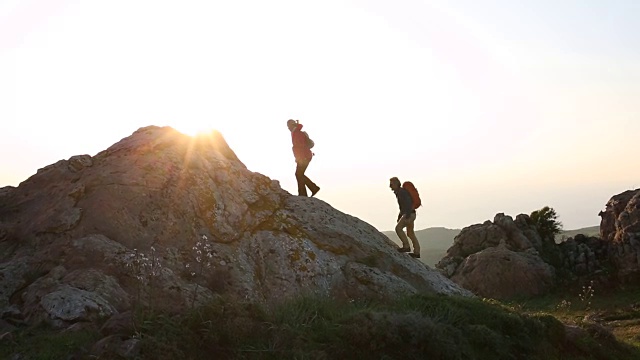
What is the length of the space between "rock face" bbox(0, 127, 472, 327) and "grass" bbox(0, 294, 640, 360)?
1305 millimetres

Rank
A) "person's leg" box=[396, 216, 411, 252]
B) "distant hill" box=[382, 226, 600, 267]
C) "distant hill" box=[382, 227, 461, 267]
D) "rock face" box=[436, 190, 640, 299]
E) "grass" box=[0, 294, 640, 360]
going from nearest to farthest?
"grass" box=[0, 294, 640, 360] < "person's leg" box=[396, 216, 411, 252] < "rock face" box=[436, 190, 640, 299] < "distant hill" box=[382, 226, 600, 267] < "distant hill" box=[382, 227, 461, 267]

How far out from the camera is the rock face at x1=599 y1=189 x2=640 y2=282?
29656mm

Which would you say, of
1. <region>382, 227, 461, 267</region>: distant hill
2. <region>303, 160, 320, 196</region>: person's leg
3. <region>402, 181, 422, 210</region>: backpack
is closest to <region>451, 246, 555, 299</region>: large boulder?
<region>402, 181, 422, 210</region>: backpack

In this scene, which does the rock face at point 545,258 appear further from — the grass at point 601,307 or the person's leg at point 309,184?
the person's leg at point 309,184

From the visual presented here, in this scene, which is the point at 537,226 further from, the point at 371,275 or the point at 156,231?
the point at 156,231

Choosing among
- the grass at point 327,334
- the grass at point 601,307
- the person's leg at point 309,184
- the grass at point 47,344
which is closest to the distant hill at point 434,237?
the grass at point 601,307

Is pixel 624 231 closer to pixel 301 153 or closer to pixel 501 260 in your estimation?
pixel 501 260

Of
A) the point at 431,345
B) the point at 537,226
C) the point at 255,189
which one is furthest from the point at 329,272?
the point at 537,226

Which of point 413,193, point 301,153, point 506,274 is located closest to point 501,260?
point 506,274

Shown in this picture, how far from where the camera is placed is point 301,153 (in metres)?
17.6

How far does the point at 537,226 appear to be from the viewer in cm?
3781

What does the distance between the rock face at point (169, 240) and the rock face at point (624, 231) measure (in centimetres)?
1890

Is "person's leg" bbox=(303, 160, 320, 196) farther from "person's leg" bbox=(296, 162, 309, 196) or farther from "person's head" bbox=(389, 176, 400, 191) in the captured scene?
"person's head" bbox=(389, 176, 400, 191)

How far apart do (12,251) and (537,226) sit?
1307 inches
